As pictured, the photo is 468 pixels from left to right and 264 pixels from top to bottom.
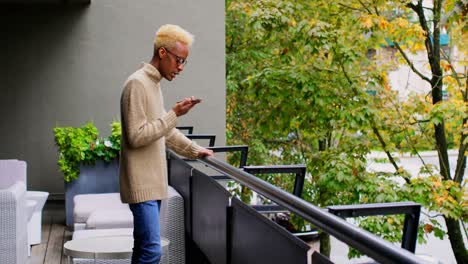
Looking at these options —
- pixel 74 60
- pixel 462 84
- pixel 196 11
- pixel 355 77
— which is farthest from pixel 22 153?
pixel 462 84

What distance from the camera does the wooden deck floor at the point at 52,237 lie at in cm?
579

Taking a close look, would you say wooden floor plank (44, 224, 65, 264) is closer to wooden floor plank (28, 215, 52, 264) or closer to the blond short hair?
wooden floor plank (28, 215, 52, 264)

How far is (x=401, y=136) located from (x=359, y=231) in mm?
10354

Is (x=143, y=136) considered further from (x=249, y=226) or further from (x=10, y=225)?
(x=10, y=225)

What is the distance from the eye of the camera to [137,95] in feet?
11.0

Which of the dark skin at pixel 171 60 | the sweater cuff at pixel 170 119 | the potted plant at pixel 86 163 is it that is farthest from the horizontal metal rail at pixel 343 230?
the potted plant at pixel 86 163

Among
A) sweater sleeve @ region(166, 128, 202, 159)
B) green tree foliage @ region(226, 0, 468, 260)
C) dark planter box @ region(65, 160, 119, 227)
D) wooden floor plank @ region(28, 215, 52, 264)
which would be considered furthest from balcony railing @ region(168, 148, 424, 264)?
green tree foliage @ region(226, 0, 468, 260)

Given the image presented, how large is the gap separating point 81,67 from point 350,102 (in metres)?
4.54

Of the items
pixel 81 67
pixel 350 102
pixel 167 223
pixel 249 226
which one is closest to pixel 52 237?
pixel 167 223

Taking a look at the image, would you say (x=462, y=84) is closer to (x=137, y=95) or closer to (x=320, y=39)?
(x=320, y=39)

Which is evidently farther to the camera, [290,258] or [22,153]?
[22,153]

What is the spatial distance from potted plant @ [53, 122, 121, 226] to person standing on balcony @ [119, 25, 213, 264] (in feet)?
12.8

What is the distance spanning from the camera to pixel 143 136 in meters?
3.31

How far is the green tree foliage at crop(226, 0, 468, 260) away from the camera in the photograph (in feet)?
35.2
